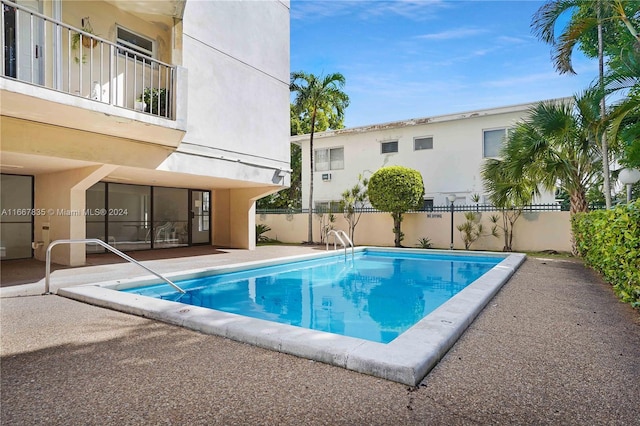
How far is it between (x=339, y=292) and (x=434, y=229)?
9223mm

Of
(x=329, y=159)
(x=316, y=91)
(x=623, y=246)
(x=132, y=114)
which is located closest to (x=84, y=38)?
(x=132, y=114)

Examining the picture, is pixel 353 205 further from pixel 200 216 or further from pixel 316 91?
pixel 200 216

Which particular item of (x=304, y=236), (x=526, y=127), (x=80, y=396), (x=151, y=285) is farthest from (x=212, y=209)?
(x=80, y=396)

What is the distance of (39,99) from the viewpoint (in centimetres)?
673

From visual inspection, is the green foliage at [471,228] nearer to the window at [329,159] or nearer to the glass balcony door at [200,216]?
the window at [329,159]

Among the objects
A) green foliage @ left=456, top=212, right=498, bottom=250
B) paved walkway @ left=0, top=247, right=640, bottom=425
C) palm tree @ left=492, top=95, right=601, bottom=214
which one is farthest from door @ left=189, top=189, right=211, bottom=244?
palm tree @ left=492, top=95, right=601, bottom=214

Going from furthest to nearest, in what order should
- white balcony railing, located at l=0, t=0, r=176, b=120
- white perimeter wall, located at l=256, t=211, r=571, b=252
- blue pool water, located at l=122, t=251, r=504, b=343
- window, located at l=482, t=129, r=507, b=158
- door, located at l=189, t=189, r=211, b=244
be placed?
window, located at l=482, t=129, r=507, b=158
door, located at l=189, t=189, r=211, b=244
white perimeter wall, located at l=256, t=211, r=571, b=252
white balcony railing, located at l=0, t=0, r=176, b=120
blue pool water, located at l=122, t=251, r=504, b=343

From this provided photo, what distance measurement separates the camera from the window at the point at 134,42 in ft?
34.0

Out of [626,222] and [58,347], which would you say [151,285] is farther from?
[626,222]

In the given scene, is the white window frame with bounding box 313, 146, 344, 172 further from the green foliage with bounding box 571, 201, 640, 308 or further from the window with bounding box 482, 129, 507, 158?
the green foliage with bounding box 571, 201, 640, 308

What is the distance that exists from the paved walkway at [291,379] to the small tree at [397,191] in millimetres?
10934

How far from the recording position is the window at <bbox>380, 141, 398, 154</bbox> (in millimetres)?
19234

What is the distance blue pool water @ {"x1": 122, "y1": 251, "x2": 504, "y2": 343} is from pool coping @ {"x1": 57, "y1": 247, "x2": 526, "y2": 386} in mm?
1190

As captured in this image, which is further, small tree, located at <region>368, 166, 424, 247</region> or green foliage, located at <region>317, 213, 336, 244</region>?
green foliage, located at <region>317, 213, 336, 244</region>
